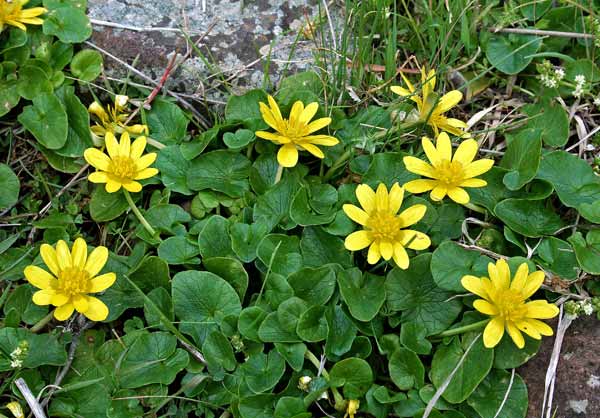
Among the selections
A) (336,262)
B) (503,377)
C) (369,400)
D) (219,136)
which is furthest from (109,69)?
(503,377)

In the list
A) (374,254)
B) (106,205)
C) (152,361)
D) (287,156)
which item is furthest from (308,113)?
(152,361)

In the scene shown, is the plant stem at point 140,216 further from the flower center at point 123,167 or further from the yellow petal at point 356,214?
the yellow petal at point 356,214

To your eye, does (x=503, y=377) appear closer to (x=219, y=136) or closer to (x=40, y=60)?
(x=219, y=136)

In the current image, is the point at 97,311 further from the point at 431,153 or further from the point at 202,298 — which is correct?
the point at 431,153

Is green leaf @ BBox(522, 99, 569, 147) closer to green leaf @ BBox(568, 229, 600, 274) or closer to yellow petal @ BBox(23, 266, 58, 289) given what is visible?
green leaf @ BBox(568, 229, 600, 274)

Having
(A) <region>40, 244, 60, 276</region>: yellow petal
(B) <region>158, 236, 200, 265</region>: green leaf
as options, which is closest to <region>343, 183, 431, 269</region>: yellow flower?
(B) <region>158, 236, 200, 265</region>: green leaf

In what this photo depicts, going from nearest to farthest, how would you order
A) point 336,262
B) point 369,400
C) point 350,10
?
point 369,400 < point 336,262 < point 350,10
